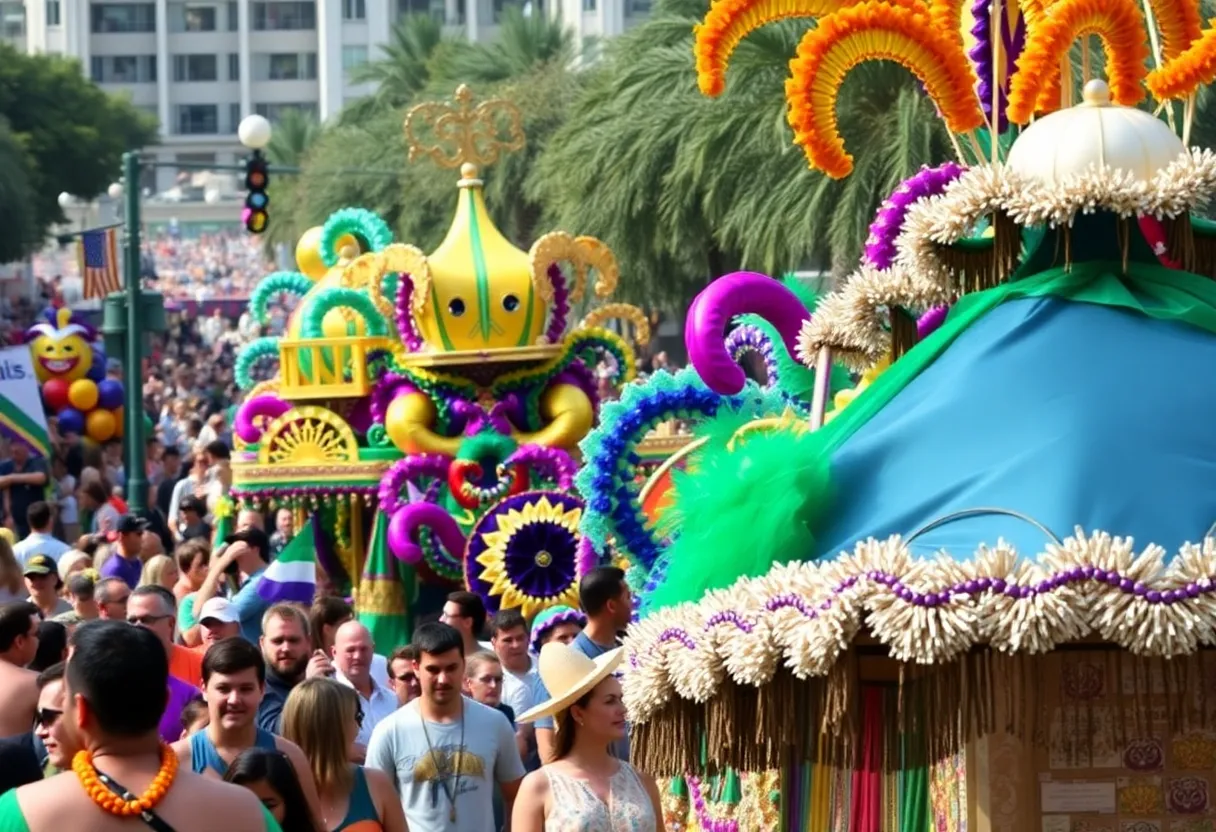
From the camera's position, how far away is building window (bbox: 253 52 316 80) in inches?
5054

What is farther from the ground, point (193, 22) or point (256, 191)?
point (193, 22)

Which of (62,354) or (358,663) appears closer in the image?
(358,663)

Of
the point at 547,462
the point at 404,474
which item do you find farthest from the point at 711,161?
the point at 547,462

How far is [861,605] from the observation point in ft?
19.5

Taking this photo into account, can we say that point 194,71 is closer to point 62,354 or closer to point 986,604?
point 62,354

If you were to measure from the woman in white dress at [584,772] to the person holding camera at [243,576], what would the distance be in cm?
381

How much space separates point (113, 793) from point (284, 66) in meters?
127

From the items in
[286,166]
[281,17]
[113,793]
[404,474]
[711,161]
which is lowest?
[113,793]

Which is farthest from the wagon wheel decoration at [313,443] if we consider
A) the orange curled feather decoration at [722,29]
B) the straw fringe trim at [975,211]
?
the straw fringe trim at [975,211]

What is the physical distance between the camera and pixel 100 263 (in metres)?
30.1

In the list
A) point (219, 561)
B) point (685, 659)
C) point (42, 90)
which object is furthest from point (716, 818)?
point (42, 90)

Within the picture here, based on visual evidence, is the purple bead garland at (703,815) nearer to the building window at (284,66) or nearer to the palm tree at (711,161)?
the palm tree at (711,161)

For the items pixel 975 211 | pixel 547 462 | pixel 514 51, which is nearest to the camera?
pixel 975 211

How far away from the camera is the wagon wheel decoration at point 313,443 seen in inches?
674
